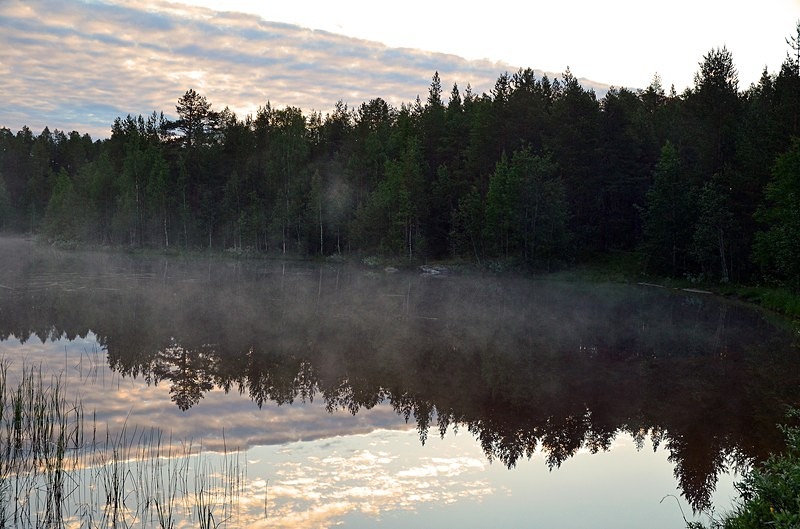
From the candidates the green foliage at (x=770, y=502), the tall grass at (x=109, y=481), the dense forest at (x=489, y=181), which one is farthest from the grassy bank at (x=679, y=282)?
the tall grass at (x=109, y=481)

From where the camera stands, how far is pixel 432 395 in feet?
73.6

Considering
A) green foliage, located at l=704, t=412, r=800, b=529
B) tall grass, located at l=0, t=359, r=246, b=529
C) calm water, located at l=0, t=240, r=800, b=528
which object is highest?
green foliage, located at l=704, t=412, r=800, b=529

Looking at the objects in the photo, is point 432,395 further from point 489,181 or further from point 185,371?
point 489,181

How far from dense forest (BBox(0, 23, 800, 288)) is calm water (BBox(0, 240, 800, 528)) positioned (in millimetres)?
15732

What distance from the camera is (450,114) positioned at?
98.2 metres

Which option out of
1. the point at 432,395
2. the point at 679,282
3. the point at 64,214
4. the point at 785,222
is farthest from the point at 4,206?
the point at 785,222

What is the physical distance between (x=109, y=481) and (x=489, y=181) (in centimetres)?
7085

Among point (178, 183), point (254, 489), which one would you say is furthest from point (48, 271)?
point (254, 489)

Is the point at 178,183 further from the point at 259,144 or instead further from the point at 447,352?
the point at 447,352

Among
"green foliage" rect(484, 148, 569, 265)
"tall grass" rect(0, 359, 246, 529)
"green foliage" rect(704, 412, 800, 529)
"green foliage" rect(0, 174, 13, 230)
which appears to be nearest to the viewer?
"green foliage" rect(704, 412, 800, 529)

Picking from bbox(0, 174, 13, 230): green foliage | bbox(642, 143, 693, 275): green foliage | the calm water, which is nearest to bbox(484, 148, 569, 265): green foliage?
bbox(642, 143, 693, 275): green foliage

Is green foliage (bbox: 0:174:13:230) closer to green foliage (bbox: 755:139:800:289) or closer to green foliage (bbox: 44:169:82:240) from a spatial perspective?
green foliage (bbox: 44:169:82:240)

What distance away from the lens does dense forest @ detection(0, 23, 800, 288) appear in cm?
5838

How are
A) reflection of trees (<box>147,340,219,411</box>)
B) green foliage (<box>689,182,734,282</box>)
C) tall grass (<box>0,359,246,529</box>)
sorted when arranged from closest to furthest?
tall grass (<box>0,359,246,529</box>)
reflection of trees (<box>147,340,219,411</box>)
green foliage (<box>689,182,734,282</box>)
